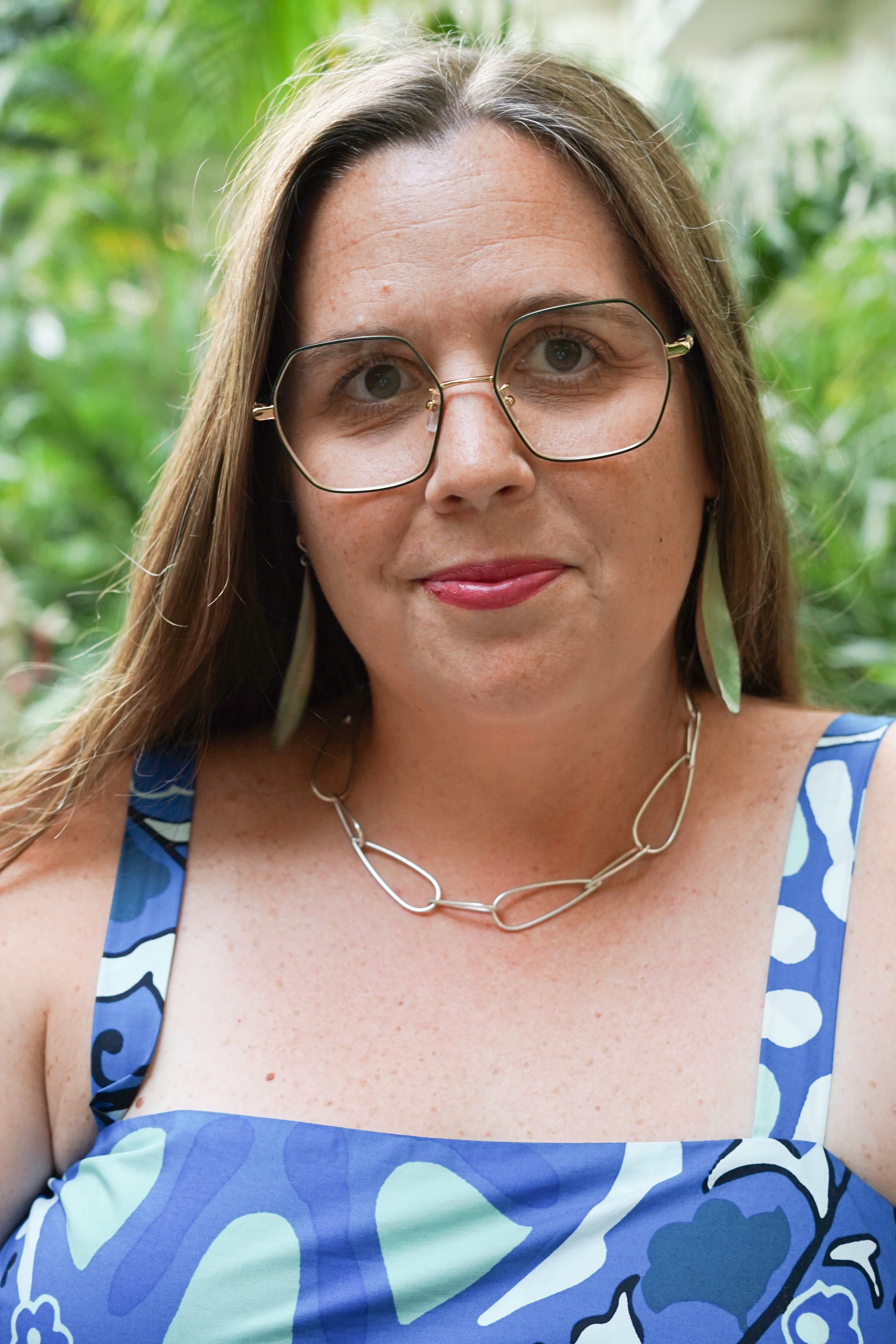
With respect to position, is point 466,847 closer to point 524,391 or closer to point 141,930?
point 141,930

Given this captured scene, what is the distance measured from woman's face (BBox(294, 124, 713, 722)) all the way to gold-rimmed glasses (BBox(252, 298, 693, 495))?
0.05 feet

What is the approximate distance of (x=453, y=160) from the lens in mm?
1365

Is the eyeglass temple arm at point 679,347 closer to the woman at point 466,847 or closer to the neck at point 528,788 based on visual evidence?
the woman at point 466,847

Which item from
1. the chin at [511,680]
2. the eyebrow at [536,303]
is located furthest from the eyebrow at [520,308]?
the chin at [511,680]

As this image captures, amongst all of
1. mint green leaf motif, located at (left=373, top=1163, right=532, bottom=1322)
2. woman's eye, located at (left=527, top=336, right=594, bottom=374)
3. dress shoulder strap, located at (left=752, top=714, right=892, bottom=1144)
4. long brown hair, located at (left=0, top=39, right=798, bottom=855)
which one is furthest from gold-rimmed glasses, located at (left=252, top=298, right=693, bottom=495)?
mint green leaf motif, located at (left=373, top=1163, right=532, bottom=1322)

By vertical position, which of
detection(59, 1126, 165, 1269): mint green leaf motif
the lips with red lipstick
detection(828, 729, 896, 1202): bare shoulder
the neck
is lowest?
detection(59, 1126, 165, 1269): mint green leaf motif

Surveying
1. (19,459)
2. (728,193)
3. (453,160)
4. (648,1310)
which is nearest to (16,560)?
(19,459)

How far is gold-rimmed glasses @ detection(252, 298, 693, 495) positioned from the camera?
131 cm

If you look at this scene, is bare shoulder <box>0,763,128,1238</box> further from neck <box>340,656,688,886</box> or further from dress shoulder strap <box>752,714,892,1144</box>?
dress shoulder strap <box>752,714,892,1144</box>

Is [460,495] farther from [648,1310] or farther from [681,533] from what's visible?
[648,1310]

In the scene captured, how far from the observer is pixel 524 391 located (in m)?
1.32

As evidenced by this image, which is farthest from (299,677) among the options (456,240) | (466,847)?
(456,240)

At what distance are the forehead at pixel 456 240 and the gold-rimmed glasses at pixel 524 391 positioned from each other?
0.11 ft

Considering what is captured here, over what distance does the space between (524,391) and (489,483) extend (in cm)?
14
